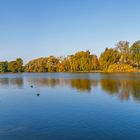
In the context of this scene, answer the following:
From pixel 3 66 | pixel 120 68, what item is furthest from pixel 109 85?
pixel 3 66

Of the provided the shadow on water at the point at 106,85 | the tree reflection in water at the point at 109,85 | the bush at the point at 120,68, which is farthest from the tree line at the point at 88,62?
the tree reflection in water at the point at 109,85

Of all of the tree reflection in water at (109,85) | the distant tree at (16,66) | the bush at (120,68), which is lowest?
the tree reflection in water at (109,85)

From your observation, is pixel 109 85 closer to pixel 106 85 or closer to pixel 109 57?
pixel 106 85

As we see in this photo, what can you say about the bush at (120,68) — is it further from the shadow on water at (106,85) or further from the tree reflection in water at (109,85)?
the tree reflection in water at (109,85)

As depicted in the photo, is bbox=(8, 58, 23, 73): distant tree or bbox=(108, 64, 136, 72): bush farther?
bbox=(8, 58, 23, 73): distant tree

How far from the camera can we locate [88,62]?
126m

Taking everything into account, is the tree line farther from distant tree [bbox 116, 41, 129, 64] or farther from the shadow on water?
the shadow on water

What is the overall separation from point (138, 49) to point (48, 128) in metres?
99.5

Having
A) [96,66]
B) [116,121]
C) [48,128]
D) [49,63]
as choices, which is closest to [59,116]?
[48,128]

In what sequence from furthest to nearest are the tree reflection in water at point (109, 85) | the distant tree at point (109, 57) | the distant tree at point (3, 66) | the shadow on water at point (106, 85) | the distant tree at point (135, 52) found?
the distant tree at point (3, 66) → the distant tree at point (109, 57) → the distant tree at point (135, 52) → the shadow on water at point (106, 85) → the tree reflection in water at point (109, 85)

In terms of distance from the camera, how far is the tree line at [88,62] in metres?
109

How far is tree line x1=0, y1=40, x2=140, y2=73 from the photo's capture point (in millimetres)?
109250

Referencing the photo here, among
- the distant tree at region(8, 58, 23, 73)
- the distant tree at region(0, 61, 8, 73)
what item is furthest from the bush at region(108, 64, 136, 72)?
the distant tree at region(0, 61, 8, 73)

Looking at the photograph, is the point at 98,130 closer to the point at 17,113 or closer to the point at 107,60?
the point at 17,113
